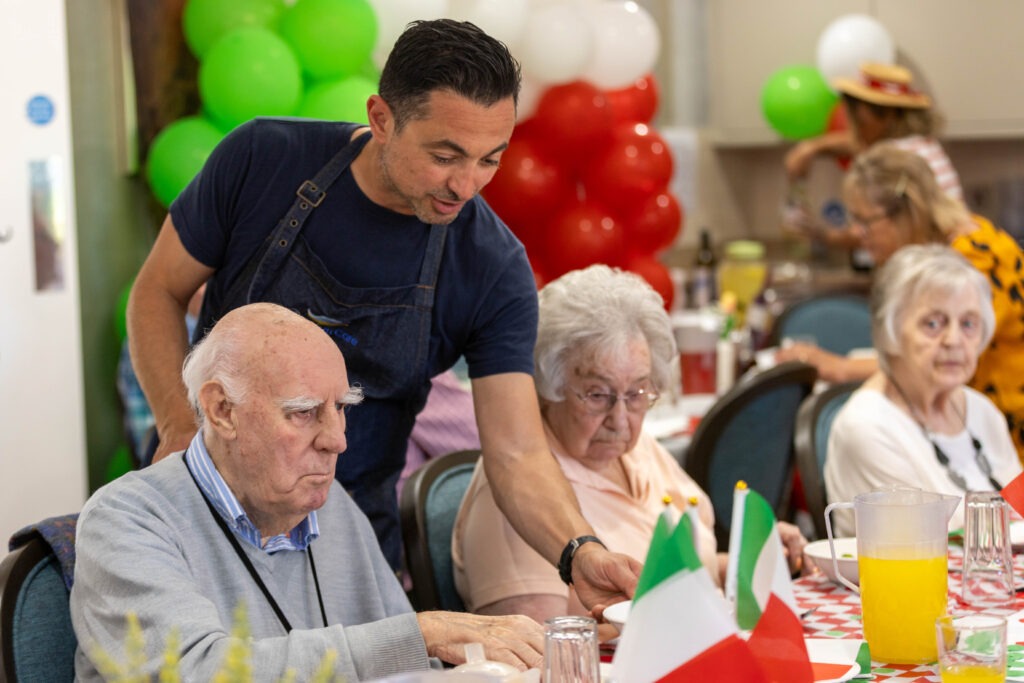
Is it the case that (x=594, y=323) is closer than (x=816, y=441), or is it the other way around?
(x=594, y=323)

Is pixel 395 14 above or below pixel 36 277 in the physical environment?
above

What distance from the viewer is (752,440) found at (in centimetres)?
360

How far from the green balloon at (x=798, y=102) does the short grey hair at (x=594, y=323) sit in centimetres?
454

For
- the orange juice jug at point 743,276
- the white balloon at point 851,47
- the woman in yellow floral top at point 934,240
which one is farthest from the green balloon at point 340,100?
the white balloon at point 851,47

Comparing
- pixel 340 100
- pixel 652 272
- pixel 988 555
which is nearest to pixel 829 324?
pixel 652 272

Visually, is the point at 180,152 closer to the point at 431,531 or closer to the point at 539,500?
the point at 431,531

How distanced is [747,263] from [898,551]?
500 centimetres

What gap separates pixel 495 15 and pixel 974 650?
11.0 ft

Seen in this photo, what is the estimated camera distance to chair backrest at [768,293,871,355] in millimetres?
5398

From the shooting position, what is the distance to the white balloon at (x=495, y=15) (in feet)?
15.0

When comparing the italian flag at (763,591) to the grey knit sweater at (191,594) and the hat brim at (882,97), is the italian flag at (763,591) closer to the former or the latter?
the grey knit sweater at (191,594)

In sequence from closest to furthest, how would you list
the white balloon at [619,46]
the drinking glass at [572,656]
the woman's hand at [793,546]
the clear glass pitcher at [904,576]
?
the drinking glass at [572,656]
the clear glass pitcher at [904,576]
the woman's hand at [793,546]
the white balloon at [619,46]

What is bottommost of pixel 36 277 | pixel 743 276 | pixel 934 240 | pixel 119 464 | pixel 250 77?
pixel 119 464

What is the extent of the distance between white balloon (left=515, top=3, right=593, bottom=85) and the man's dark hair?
274 cm
